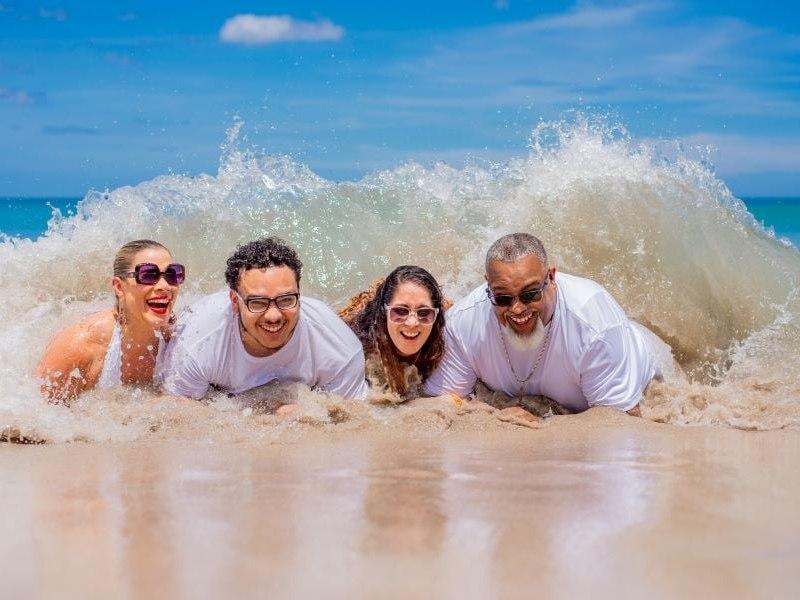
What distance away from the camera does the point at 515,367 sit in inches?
248

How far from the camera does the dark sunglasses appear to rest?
245 inches

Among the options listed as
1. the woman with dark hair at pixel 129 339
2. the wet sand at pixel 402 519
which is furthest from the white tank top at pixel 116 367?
the wet sand at pixel 402 519

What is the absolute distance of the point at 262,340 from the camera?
19.8 feet

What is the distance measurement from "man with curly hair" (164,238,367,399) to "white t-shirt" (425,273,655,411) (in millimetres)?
637

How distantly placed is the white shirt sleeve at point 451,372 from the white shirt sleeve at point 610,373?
0.74 meters

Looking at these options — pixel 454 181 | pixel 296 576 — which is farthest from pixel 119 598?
pixel 454 181

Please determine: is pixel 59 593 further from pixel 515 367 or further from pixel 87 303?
pixel 87 303

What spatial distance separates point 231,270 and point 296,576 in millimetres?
Result: 3211

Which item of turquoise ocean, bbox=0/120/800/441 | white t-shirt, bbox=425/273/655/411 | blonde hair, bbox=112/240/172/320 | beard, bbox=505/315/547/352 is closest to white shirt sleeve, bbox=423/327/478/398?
white t-shirt, bbox=425/273/655/411

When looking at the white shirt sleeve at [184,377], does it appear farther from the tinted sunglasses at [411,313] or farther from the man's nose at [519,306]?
the man's nose at [519,306]

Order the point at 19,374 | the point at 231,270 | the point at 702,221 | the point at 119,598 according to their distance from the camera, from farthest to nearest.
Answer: the point at 702,221 → the point at 19,374 → the point at 231,270 → the point at 119,598

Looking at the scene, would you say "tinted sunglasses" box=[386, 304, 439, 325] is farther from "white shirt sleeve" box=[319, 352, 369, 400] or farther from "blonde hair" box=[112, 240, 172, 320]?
"blonde hair" box=[112, 240, 172, 320]

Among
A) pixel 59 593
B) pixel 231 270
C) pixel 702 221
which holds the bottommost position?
pixel 59 593

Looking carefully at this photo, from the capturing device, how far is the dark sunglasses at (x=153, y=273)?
6.21m
